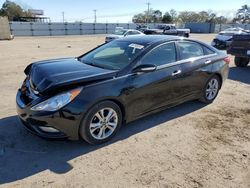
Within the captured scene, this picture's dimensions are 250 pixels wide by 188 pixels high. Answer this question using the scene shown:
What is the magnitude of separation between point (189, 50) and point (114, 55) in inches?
61.9

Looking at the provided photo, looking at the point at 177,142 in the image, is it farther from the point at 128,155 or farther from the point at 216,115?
the point at 216,115

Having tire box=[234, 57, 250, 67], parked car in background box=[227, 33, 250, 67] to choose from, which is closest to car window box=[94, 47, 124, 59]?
parked car in background box=[227, 33, 250, 67]

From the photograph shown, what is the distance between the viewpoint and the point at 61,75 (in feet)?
12.3

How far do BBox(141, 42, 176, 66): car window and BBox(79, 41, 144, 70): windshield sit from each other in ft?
0.64

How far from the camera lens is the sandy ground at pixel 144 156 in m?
3.03

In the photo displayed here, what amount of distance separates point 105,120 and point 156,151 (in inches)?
34.2

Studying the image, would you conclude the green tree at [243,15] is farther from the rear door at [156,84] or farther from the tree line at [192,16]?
the rear door at [156,84]

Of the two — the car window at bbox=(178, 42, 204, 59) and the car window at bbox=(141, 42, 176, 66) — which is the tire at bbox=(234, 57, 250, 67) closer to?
the car window at bbox=(178, 42, 204, 59)

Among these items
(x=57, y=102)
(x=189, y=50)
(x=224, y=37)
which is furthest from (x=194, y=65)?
→ (x=224, y=37)

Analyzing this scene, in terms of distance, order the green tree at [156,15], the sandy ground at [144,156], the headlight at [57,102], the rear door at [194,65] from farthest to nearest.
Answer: the green tree at [156,15]
the rear door at [194,65]
the headlight at [57,102]
the sandy ground at [144,156]

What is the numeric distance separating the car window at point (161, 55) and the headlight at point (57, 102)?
1.38 meters

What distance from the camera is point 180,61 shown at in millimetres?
4762

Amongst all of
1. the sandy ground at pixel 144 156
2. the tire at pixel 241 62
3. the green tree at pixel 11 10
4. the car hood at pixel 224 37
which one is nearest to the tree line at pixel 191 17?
the green tree at pixel 11 10

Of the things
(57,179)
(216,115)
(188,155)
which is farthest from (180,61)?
(57,179)
